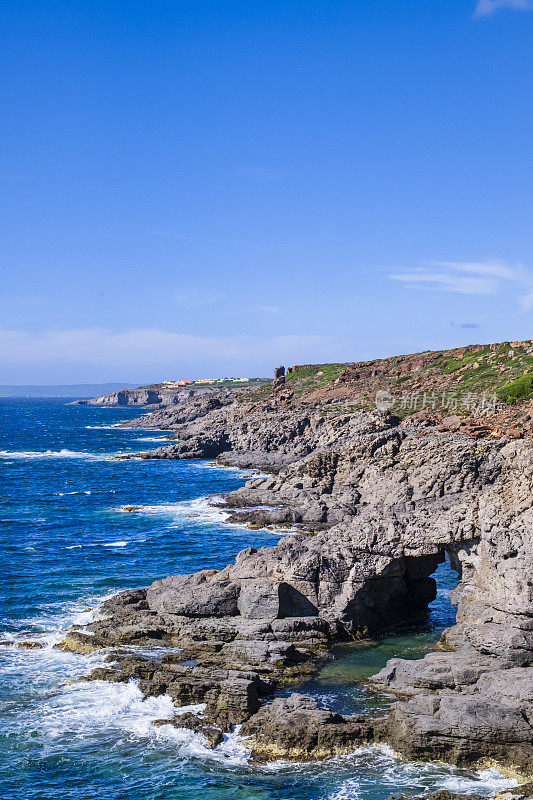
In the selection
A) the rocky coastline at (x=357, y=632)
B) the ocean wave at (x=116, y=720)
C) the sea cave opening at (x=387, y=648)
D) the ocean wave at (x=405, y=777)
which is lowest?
the ocean wave at (x=116, y=720)

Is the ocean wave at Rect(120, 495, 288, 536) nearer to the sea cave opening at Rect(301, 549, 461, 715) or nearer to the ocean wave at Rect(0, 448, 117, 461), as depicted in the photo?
the sea cave opening at Rect(301, 549, 461, 715)

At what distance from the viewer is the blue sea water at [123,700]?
2112cm

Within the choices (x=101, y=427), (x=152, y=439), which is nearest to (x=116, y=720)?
(x=152, y=439)

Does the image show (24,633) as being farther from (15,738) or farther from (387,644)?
(387,644)

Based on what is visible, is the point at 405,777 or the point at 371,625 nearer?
the point at 405,777

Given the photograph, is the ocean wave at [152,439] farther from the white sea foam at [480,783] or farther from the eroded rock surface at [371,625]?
the white sea foam at [480,783]

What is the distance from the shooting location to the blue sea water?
21125mm

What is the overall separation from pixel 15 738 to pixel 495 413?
63672 mm

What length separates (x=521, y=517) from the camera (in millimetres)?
31250

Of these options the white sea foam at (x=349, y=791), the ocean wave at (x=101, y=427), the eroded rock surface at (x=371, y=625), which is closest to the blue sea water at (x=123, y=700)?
the white sea foam at (x=349, y=791)

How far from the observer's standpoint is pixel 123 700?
87.9ft

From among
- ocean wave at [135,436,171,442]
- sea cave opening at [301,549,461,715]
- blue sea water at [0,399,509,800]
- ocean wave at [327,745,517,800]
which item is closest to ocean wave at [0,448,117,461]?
ocean wave at [135,436,171,442]

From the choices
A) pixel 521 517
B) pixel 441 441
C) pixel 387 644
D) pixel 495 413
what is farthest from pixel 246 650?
pixel 495 413

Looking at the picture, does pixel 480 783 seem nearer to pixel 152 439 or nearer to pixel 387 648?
pixel 387 648
